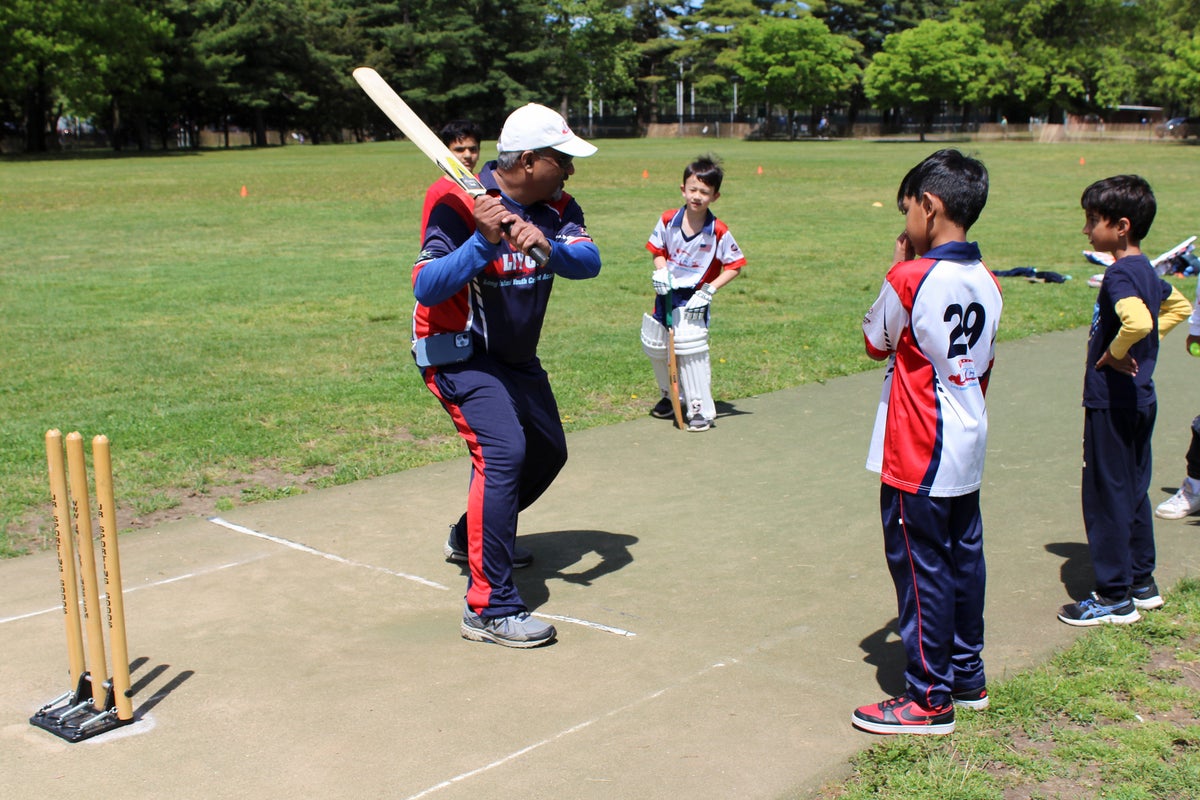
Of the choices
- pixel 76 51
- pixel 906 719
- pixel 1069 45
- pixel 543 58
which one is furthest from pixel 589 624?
pixel 1069 45

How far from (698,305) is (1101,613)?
424 centimetres

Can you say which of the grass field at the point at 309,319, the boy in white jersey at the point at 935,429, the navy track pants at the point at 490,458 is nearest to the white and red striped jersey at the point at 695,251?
the grass field at the point at 309,319

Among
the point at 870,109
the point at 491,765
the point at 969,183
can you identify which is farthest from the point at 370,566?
the point at 870,109

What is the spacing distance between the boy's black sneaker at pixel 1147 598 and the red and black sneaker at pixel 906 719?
150 centimetres

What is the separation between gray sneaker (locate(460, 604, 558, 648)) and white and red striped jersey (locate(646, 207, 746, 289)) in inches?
167

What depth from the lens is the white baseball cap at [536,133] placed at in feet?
15.1

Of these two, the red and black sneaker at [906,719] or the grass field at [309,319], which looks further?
the grass field at [309,319]

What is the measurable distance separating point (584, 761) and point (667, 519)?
2704 millimetres

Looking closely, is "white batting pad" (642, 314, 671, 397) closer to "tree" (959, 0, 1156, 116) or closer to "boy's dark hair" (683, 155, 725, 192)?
"boy's dark hair" (683, 155, 725, 192)

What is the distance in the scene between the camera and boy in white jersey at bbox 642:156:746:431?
836cm

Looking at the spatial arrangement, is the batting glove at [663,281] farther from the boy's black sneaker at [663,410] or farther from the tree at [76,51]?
the tree at [76,51]

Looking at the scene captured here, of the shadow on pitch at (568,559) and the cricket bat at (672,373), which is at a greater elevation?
the cricket bat at (672,373)

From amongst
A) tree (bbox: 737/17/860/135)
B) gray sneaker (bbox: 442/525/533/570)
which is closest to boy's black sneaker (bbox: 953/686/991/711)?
gray sneaker (bbox: 442/525/533/570)

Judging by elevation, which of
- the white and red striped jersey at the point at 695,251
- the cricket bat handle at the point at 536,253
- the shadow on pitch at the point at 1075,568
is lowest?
the shadow on pitch at the point at 1075,568
